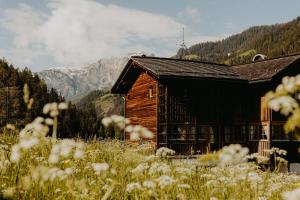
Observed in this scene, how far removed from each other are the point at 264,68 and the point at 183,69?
5866 mm

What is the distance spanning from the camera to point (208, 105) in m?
27.3

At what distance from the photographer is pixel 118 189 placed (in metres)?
5.25

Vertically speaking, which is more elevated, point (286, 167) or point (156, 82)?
point (156, 82)

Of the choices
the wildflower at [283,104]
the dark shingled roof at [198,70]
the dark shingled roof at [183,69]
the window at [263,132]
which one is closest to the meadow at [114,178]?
the wildflower at [283,104]

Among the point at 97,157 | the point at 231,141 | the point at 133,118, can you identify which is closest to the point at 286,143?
the point at 231,141

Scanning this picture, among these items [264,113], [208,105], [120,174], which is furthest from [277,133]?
[120,174]

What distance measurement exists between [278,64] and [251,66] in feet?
11.5

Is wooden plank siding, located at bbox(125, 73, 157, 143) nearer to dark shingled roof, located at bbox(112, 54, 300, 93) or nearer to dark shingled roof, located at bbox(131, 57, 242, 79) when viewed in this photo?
dark shingled roof, located at bbox(112, 54, 300, 93)

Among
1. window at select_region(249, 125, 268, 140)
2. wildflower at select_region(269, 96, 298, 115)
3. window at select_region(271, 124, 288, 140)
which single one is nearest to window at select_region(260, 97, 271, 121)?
window at select_region(249, 125, 268, 140)

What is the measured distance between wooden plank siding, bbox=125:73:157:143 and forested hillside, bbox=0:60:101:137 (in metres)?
16.8

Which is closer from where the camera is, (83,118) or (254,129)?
(254,129)

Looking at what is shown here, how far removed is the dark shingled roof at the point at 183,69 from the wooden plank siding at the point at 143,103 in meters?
1.05

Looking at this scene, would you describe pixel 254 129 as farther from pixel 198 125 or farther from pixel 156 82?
pixel 156 82

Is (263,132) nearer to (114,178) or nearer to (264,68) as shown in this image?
(264,68)
